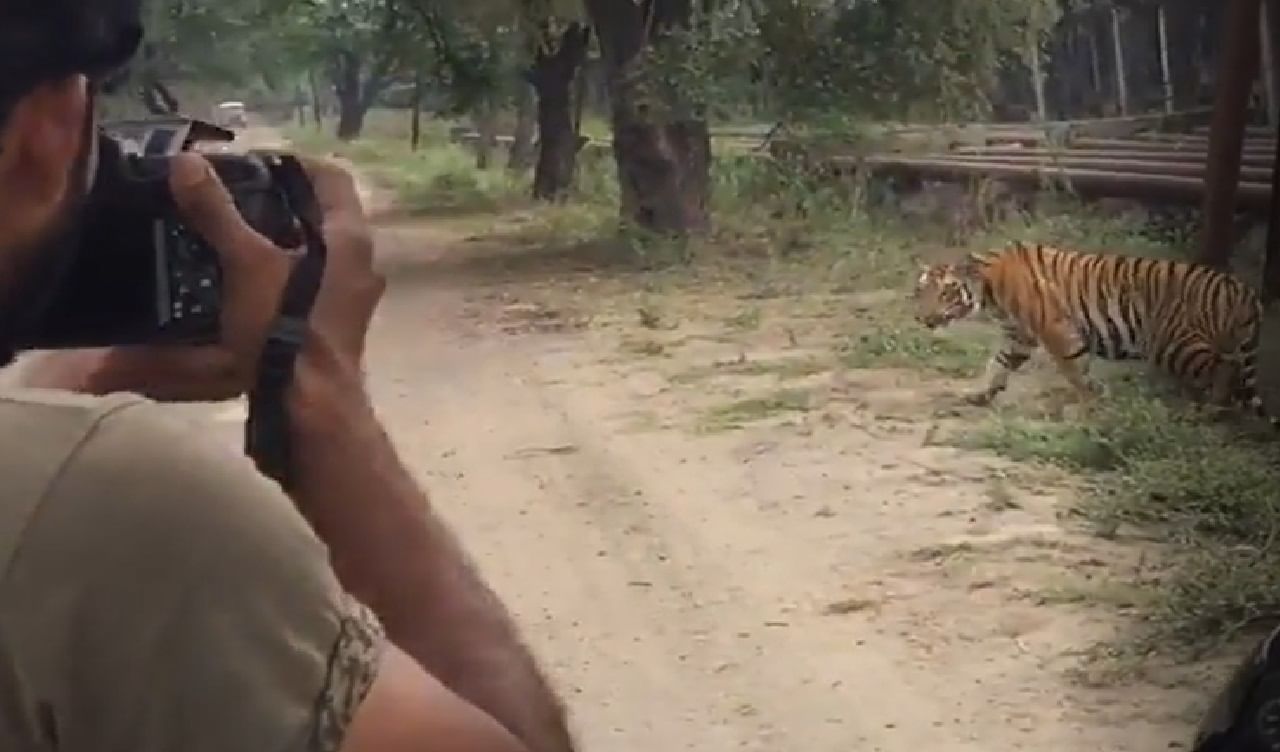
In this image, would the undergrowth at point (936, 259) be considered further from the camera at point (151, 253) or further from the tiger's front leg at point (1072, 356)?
the camera at point (151, 253)

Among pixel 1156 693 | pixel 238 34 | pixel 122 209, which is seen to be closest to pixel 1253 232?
pixel 1156 693

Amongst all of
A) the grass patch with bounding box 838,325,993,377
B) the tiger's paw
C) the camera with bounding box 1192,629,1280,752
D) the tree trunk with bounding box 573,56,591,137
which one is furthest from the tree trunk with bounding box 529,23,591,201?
the camera with bounding box 1192,629,1280,752

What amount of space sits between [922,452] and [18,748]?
1246 mm

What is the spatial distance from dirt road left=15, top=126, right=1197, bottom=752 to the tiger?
5.7 inches

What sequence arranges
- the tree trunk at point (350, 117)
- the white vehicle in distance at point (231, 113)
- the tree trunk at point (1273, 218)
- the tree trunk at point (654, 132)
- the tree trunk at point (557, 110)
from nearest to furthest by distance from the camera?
the white vehicle in distance at point (231, 113) < the tree trunk at point (350, 117) < the tree trunk at point (1273, 218) < the tree trunk at point (654, 132) < the tree trunk at point (557, 110)

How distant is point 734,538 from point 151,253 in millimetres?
936

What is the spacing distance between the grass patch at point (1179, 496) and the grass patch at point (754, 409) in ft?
0.53

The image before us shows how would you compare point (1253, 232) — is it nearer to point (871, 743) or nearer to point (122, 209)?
point (871, 743)

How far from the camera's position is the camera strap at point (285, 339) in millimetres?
518

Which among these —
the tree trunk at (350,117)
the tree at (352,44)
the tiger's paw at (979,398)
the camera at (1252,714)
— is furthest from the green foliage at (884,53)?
the camera at (1252,714)

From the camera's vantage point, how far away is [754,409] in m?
1.72

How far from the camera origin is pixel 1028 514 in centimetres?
146

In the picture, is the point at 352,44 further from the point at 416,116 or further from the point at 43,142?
the point at 43,142

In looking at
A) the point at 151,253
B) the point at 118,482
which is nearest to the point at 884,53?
the point at 151,253
